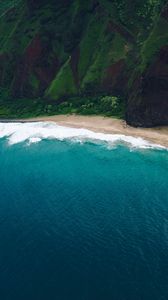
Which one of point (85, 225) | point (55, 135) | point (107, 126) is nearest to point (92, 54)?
point (107, 126)

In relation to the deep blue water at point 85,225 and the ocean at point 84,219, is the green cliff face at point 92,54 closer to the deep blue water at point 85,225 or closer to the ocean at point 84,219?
the ocean at point 84,219

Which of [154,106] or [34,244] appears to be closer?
[34,244]

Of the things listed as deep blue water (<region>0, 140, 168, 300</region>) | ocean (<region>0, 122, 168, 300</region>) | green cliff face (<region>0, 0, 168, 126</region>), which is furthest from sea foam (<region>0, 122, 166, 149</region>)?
green cliff face (<region>0, 0, 168, 126</region>)

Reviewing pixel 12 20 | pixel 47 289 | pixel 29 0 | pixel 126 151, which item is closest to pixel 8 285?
pixel 47 289

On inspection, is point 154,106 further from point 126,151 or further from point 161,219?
point 161,219

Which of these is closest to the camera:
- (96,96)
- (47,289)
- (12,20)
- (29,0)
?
(47,289)

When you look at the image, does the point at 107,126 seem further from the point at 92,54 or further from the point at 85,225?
the point at 85,225
